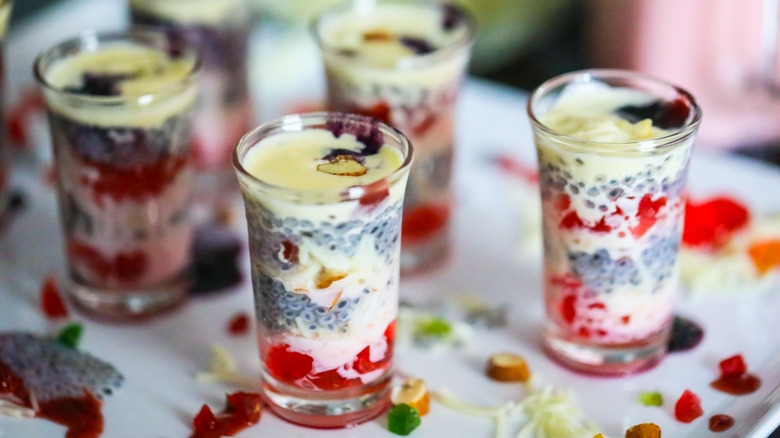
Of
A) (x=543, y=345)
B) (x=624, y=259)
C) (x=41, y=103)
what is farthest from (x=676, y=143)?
(x=41, y=103)

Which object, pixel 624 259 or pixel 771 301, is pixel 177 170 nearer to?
pixel 624 259

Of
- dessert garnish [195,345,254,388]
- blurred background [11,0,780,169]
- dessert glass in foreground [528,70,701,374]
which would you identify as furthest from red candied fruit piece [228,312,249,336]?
blurred background [11,0,780,169]

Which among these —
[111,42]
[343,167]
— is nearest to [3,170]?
[111,42]

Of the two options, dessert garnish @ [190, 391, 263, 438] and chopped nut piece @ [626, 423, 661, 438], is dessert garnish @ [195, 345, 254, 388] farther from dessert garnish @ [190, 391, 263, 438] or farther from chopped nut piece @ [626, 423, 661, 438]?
chopped nut piece @ [626, 423, 661, 438]

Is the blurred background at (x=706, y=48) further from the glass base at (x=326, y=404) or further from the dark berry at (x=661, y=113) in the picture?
the glass base at (x=326, y=404)

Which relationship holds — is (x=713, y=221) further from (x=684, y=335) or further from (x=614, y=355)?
(x=614, y=355)

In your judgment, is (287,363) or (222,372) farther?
(222,372)
